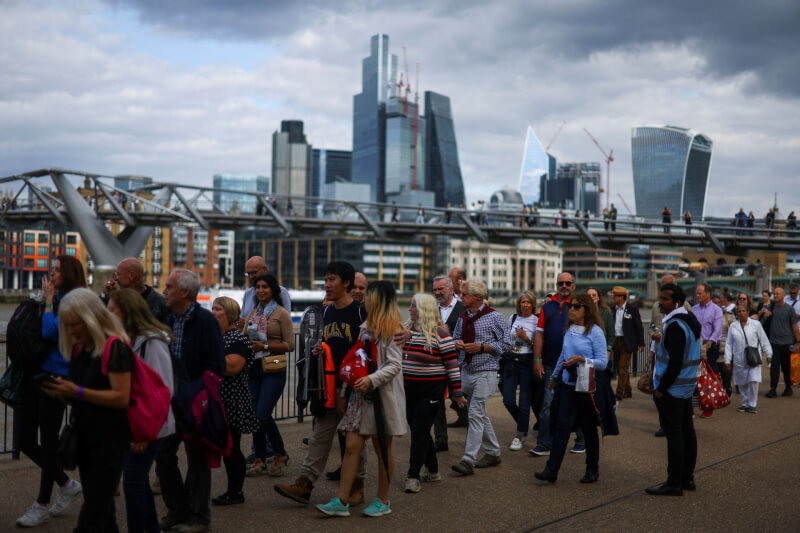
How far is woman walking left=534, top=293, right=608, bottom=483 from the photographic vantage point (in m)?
6.98

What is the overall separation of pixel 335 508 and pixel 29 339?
2.43 meters

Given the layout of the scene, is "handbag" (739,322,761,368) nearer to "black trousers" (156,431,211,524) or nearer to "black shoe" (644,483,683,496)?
"black shoe" (644,483,683,496)

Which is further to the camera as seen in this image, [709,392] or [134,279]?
[709,392]

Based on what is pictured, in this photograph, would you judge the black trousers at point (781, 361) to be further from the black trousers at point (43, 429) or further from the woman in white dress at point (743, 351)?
the black trousers at point (43, 429)

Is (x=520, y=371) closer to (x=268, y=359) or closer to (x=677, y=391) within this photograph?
(x=677, y=391)

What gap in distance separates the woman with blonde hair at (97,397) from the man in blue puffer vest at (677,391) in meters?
4.38

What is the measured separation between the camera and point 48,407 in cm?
557

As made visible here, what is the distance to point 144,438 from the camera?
435 centimetres

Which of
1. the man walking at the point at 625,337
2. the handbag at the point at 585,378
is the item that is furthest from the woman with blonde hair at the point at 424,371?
the man walking at the point at 625,337

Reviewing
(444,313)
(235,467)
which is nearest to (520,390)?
(444,313)

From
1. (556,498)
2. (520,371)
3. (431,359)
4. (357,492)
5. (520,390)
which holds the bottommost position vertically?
(556,498)

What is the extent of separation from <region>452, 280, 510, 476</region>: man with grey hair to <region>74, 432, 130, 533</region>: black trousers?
3.87m

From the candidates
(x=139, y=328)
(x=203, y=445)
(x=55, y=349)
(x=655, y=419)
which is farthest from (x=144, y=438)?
(x=655, y=419)

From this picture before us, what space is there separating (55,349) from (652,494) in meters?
4.81
